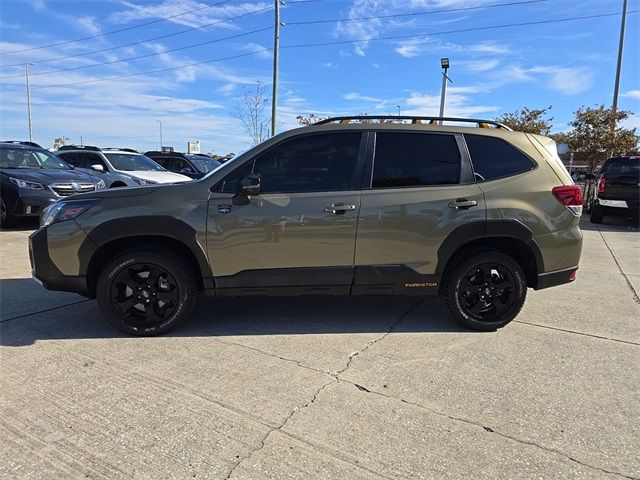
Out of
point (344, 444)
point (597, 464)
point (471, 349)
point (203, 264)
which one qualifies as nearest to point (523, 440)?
point (597, 464)

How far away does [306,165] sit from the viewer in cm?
413

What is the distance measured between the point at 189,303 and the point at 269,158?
1441 mm

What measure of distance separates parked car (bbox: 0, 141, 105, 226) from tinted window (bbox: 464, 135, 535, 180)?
731 centimetres

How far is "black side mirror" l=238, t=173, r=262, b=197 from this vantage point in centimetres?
389

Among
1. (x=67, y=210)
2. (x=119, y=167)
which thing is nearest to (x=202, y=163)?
(x=119, y=167)

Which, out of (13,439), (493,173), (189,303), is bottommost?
(13,439)

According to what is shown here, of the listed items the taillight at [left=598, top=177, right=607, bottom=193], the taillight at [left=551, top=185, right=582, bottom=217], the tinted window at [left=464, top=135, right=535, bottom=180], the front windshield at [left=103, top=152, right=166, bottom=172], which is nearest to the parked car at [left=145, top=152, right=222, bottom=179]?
the front windshield at [left=103, top=152, right=166, bottom=172]

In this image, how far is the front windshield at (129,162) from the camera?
12.8 meters

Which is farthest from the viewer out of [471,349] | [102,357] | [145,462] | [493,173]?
[493,173]

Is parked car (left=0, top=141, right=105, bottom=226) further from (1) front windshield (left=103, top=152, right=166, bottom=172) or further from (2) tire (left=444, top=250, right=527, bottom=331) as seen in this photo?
(2) tire (left=444, top=250, right=527, bottom=331)

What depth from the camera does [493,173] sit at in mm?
4270

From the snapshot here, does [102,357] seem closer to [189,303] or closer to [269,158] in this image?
[189,303]

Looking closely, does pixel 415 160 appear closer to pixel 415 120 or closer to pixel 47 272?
pixel 415 120

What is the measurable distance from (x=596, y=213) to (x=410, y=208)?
37.7 ft
